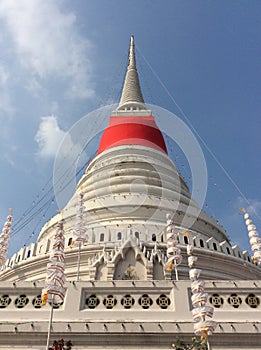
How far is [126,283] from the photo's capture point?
45.6 ft

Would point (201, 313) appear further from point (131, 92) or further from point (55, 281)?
point (131, 92)

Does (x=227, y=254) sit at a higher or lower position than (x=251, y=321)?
higher

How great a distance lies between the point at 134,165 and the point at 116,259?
12735 mm

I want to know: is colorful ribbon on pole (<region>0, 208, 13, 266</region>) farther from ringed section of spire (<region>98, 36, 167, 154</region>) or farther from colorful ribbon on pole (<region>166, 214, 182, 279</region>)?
ringed section of spire (<region>98, 36, 167, 154</region>)

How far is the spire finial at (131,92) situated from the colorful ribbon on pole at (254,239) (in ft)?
73.2

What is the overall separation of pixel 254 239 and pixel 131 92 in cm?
2850

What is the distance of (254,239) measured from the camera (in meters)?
20.7

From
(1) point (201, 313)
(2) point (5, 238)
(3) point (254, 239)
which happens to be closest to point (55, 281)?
(1) point (201, 313)

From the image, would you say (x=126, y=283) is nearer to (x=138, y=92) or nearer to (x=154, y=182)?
(x=154, y=182)

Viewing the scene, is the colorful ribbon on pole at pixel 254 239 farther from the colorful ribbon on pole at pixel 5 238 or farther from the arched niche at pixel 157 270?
the colorful ribbon on pole at pixel 5 238

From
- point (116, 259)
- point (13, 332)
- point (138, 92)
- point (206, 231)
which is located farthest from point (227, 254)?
point (138, 92)

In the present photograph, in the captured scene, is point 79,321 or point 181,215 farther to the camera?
point 181,215

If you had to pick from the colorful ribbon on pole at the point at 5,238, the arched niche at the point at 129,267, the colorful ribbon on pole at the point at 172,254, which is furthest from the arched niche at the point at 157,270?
the colorful ribbon on pole at the point at 5,238

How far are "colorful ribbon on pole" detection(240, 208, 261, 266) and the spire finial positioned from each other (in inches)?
879
